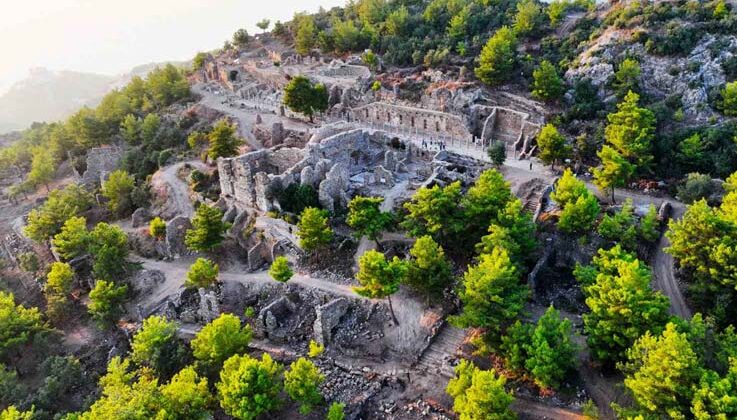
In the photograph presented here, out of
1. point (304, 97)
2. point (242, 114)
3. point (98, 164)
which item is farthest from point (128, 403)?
point (242, 114)

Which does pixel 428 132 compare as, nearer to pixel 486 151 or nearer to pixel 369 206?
pixel 486 151

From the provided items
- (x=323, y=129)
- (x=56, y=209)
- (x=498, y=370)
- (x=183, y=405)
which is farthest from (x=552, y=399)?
(x=56, y=209)

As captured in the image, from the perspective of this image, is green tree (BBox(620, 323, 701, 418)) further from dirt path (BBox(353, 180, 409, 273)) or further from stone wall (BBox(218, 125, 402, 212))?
stone wall (BBox(218, 125, 402, 212))

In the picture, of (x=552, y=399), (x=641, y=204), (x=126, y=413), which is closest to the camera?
(x=126, y=413)

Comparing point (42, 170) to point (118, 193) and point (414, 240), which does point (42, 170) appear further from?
point (414, 240)

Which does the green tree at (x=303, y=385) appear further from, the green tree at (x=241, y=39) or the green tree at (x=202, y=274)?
the green tree at (x=241, y=39)

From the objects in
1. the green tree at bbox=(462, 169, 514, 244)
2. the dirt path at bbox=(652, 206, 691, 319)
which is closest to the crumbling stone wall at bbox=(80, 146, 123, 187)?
the green tree at bbox=(462, 169, 514, 244)
